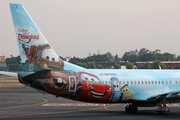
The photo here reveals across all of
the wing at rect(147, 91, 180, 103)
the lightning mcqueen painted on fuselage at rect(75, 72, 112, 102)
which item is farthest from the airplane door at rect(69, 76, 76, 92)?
the wing at rect(147, 91, 180, 103)

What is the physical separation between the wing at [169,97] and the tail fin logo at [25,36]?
11.1 m

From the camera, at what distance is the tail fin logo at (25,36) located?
3288 cm

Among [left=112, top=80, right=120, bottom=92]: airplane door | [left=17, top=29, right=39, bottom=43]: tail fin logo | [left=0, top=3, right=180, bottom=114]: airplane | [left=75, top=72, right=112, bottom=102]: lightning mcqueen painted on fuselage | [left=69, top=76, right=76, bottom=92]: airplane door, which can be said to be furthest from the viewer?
[left=112, top=80, right=120, bottom=92]: airplane door

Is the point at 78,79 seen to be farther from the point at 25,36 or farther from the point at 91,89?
the point at 25,36

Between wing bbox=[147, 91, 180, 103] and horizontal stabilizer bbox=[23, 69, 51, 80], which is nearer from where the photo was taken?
horizontal stabilizer bbox=[23, 69, 51, 80]

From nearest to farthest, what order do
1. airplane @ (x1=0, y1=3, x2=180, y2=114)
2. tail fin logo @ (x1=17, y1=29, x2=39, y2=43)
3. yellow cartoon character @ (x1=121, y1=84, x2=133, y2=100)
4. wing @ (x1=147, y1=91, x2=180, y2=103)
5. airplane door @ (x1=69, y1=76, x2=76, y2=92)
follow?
tail fin logo @ (x1=17, y1=29, x2=39, y2=43), airplane @ (x1=0, y1=3, x2=180, y2=114), airplane door @ (x1=69, y1=76, x2=76, y2=92), wing @ (x1=147, y1=91, x2=180, y2=103), yellow cartoon character @ (x1=121, y1=84, x2=133, y2=100)

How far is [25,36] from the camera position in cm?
3303

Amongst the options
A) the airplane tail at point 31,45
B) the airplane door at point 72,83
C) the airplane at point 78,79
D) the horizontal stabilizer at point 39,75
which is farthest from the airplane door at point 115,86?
the horizontal stabilizer at point 39,75

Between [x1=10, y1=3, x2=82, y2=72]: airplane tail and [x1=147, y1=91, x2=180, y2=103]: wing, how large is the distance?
26.9 feet

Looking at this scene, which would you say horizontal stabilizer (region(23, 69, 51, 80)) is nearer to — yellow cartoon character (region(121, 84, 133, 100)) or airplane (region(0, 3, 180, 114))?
airplane (region(0, 3, 180, 114))

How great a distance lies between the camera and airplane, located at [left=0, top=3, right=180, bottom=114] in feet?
108

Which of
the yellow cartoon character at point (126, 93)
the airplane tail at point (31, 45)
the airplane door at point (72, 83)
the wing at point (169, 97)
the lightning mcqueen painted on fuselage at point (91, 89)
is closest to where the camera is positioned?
the airplane tail at point (31, 45)

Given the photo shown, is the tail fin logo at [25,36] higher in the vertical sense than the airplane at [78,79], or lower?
higher

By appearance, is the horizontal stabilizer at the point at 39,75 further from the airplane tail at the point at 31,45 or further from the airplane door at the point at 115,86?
the airplane door at the point at 115,86
